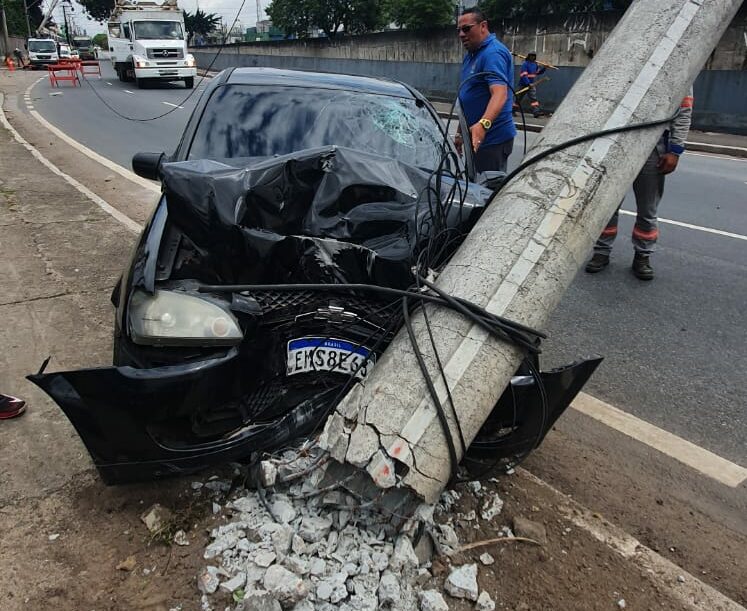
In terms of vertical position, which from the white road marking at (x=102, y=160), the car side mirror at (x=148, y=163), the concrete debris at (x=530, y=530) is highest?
the car side mirror at (x=148, y=163)

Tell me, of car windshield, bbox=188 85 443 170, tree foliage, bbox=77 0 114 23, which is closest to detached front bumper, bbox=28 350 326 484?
car windshield, bbox=188 85 443 170

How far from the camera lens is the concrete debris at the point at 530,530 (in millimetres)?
2311

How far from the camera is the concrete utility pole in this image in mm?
2023

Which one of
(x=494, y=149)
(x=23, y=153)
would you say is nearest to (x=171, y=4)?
(x=23, y=153)

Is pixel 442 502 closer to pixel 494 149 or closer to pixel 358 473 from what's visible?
pixel 358 473

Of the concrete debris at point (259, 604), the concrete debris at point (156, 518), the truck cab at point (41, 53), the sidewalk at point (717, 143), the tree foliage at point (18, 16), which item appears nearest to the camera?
the concrete debris at point (259, 604)

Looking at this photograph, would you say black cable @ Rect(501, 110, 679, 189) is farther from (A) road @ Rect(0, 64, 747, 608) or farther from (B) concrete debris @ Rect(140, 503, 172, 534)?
(B) concrete debris @ Rect(140, 503, 172, 534)

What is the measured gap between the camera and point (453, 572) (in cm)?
210

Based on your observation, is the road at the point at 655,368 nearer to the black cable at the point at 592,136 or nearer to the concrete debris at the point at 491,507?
the concrete debris at the point at 491,507

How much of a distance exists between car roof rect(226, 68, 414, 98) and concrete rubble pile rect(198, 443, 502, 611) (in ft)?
8.54

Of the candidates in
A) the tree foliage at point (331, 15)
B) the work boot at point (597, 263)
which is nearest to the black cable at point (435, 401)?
the work boot at point (597, 263)

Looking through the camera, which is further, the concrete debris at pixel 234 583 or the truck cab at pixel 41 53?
the truck cab at pixel 41 53

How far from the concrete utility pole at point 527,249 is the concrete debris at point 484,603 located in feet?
1.19

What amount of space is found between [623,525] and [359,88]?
3021mm
